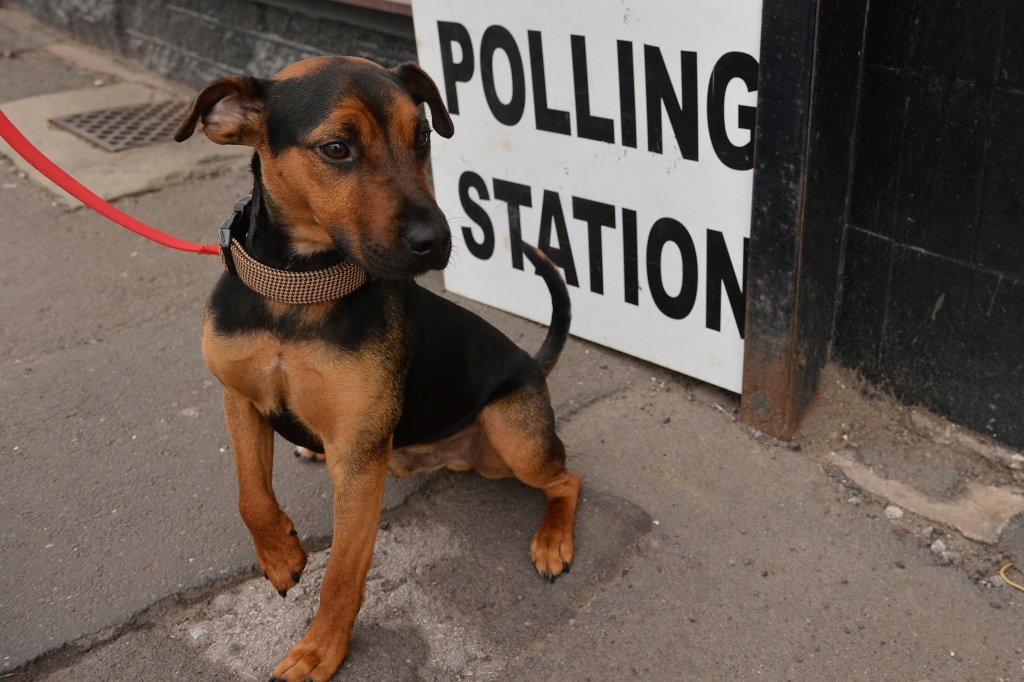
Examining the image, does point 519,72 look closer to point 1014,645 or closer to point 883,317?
point 883,317

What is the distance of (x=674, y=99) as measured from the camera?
11.4ft

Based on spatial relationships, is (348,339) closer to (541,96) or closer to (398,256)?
(398,256)

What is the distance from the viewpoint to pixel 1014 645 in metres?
2.76

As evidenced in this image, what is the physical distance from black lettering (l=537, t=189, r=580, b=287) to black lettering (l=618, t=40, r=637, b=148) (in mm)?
501

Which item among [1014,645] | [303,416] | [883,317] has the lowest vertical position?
[1014,645]

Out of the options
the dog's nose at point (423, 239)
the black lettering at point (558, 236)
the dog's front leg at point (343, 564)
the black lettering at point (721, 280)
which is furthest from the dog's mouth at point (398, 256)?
the black lettering at point (558, 236)

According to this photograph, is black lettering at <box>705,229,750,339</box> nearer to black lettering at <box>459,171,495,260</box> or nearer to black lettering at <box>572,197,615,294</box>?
black lettering at <box>572,197,615,294</box>

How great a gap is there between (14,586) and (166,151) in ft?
13.3

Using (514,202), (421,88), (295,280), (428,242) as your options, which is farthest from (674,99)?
(295,280)

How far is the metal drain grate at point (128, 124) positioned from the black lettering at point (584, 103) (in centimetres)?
394

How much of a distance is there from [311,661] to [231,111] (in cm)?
159

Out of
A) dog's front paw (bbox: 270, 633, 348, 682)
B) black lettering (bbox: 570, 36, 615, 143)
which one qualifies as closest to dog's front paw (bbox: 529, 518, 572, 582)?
dog's front paw (bbox: 270, 633, 348, 682)

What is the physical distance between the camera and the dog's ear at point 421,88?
8.79 ft

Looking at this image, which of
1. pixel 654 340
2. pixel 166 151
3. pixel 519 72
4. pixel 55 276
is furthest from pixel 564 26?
pixel 166 151
